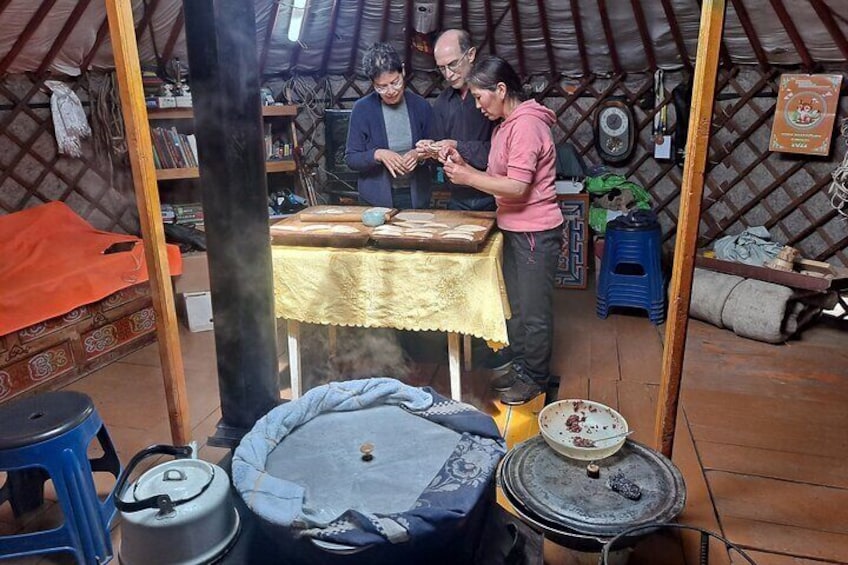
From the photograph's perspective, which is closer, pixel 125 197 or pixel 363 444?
pixel 363 444

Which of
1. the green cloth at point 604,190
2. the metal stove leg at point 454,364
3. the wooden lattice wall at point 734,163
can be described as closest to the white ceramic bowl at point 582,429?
the metal stove leg at point 454,364

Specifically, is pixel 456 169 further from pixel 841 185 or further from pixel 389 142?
pixel 841 185

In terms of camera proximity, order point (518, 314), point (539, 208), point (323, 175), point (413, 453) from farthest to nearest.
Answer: point (323, 175) < point (518, 314) < point (539, 208) < point (413, 453)

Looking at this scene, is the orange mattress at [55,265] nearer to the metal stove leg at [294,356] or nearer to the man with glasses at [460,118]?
the metal stove leg at [294,356]

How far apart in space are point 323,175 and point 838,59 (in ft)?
10.6

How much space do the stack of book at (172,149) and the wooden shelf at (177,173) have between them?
48 millimetres

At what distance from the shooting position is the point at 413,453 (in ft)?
3.87

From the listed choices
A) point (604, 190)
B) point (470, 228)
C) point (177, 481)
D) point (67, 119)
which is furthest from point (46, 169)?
point (604, 190)

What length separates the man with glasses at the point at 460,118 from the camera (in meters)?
2.26

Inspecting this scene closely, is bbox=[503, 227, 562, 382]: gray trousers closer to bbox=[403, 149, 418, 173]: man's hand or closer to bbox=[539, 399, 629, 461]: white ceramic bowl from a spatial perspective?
bbox=[403, 149, 418, 173]: man's hand

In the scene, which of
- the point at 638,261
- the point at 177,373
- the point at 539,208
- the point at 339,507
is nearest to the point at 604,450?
the point at 339,507

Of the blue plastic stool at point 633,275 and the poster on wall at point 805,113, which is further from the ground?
the poster on wall at point 805,113

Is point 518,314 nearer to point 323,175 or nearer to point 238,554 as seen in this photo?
point 238,554

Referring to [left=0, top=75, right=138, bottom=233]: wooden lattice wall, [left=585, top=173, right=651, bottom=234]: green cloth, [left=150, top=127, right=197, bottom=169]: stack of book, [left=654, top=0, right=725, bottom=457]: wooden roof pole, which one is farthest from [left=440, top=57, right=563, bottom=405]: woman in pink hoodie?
[left=0, top=75, right=138, bottom=233]: wooden lattice wall
